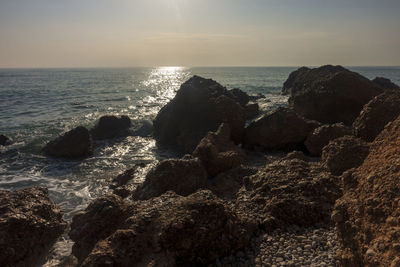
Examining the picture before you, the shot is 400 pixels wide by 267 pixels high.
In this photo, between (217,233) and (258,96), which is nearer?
(217,233)

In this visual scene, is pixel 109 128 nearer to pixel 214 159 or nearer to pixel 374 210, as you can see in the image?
pixel 214 159

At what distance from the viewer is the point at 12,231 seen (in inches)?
200

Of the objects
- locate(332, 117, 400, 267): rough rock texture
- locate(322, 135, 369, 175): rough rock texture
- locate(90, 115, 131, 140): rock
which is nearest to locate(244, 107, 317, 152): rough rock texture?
locate(322, 135, 369, 175): rough rock texture

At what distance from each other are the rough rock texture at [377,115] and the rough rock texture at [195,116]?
4773 millimetres

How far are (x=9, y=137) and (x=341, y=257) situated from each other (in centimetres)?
1610

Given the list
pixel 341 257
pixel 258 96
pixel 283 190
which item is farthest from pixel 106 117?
pixel 258 96

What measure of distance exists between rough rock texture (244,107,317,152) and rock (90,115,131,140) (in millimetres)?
8246

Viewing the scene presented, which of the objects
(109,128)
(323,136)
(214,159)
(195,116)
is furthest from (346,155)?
(109,128)

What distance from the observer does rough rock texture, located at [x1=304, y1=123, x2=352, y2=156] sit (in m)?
8.59

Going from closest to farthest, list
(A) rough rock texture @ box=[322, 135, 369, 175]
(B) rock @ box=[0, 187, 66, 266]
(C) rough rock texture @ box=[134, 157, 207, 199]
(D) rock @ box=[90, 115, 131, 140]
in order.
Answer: (B) rock @ box=[0, 187, 66, 266], (A) rough rock texture @ box=[322, 135, 369, 175], (C) rough rock texture @ box=[134, 157, 207, 199], (D) rock @ box=[90, 115, 131, 140]

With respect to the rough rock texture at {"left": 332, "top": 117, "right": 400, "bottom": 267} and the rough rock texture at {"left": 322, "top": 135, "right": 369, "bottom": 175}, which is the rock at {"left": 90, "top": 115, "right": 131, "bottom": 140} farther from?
the rough rock texture at {"left": 332, "top": 117, "right": 400, "bottom": 267}

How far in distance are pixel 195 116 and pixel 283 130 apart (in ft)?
13.4

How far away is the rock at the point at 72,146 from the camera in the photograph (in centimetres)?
1152

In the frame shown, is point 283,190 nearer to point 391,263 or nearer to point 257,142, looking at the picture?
point 391,263
